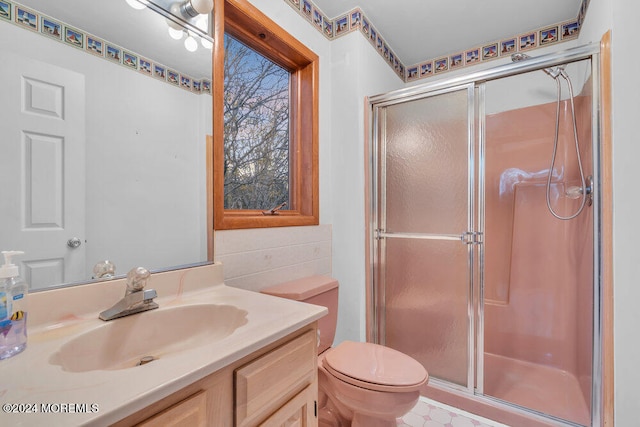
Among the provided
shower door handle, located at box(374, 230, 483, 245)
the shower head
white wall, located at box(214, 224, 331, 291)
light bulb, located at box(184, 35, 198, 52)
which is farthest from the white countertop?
the shower head

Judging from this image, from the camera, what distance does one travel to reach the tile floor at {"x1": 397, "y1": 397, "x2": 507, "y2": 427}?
4.68ft

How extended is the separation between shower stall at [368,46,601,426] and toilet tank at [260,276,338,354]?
43 centimetres

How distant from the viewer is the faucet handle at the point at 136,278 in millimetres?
814

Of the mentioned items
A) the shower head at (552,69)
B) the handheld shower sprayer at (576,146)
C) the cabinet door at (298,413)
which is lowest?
the cabinet door at (298,413)

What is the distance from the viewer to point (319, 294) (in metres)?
1.40

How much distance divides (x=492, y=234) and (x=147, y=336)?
6.38 ft

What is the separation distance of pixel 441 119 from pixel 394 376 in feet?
4.44

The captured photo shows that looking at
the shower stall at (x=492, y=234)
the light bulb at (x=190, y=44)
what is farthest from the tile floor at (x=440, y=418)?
the light bulb at (x=190, y=44)

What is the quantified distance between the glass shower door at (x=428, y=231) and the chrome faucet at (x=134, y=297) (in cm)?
132

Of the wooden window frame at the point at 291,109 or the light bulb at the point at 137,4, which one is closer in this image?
the light bulb at the point at 137,4

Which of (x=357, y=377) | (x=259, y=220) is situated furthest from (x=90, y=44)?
(x=357, y=377)

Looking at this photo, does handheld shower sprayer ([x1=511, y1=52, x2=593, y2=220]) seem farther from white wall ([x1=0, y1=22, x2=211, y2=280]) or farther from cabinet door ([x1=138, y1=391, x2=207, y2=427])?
cabinet door ([x1=138, y1=391, x2=207, y2=427])

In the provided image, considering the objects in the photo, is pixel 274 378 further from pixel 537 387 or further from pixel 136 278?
pixel 537 387

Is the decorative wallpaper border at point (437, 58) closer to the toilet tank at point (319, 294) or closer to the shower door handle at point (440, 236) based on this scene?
the shower door handle at point (440, 236)
